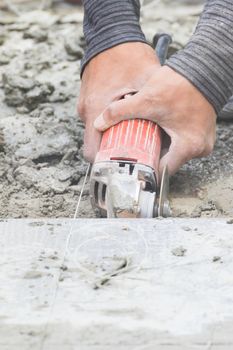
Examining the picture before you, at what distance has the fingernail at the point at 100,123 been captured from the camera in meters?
2.07

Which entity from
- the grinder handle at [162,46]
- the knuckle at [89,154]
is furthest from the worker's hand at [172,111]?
the grinder handle at [162,46]

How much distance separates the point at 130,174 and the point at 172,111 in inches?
9.2

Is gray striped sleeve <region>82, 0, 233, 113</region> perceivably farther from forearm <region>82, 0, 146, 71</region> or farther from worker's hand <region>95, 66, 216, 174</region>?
forearm <region>82, 0, 146, 71</region>

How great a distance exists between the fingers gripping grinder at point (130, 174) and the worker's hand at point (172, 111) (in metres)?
0.03

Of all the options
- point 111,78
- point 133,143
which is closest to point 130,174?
point 133,143

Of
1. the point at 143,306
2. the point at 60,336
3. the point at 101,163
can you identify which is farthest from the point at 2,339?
the point at 101,163

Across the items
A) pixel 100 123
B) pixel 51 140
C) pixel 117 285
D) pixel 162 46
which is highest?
pixel 162 46

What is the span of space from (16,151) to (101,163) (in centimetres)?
59

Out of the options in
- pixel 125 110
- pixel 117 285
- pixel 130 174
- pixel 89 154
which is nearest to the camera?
pixel 117 285

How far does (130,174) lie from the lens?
1927 millimetres

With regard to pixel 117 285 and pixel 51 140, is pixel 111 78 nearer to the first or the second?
pixel 51 140

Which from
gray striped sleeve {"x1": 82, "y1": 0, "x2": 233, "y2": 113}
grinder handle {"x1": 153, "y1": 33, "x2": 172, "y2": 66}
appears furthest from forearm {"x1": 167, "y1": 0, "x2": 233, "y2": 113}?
grinder handle {"x1": 153, "y1": 33, "x2": 172, "y2": 66}

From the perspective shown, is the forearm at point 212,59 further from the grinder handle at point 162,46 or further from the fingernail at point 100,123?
the grinder handle at point 162,46

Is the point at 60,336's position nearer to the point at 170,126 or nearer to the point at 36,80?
the point at 170,126
